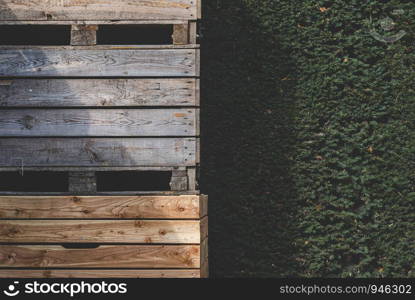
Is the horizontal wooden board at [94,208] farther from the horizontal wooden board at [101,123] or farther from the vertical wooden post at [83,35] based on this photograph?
the vertical wooden post at [83,35]

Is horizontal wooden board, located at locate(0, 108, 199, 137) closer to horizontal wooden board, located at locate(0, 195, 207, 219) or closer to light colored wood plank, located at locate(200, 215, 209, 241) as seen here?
horizontal wooden board, located at locate(0, 195, 207, 219)

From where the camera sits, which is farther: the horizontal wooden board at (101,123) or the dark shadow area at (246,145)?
the dark shadow area at (246,145)

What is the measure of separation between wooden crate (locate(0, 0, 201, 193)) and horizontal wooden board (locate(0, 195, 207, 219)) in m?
0.11

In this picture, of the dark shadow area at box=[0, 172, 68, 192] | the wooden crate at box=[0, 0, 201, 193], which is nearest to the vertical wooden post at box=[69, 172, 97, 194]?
the wooden crate at box=[0, 0, 201, 193]

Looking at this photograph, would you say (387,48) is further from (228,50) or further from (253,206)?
(253,206)

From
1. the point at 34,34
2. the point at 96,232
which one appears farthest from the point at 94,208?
the point at 34,34

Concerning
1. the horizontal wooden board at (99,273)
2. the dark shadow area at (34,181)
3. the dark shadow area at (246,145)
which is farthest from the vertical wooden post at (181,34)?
the horizontal wooden board at (99,273)

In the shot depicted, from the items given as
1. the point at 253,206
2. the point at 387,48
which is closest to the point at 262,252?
the point at 253,206

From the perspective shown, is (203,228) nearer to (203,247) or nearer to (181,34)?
(203,247)

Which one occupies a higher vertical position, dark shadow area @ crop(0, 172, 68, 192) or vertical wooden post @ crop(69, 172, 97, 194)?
vertical wooden post @ crop(69, 172, 97, 194)

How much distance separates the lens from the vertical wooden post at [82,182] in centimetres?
310

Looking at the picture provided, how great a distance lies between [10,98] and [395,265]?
9.87 feet

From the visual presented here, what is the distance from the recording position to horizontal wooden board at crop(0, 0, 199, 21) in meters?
3.17

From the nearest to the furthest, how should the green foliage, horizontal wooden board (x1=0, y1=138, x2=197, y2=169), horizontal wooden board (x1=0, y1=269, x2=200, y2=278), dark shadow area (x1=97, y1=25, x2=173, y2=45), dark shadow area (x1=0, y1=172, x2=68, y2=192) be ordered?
horizontal wooden board (x1=0, y1=269, x2=200, y2=278) → horizontal wooden board (x1=0, y1=138, x2=197, y2=169) → dark shadow area (x1=97, y1=25, x2=173, y2=45) → dark shadow area (x1=0, y1=172, x2=68, y2=192) → the green foliage
